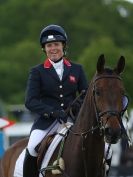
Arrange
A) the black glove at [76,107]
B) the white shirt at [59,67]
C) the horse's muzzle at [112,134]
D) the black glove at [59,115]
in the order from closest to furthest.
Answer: the horse's muzzle at [112,134] → the black glove at [59,115] → the black glove at [76,107] → the white shirt at [59,67]

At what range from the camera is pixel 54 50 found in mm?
11398

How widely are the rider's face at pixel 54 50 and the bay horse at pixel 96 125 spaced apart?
41.2 inches

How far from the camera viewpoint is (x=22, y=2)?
85562 mm

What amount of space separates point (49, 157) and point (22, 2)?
2964 inches

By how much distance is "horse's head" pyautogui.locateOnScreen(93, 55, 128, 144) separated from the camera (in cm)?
959

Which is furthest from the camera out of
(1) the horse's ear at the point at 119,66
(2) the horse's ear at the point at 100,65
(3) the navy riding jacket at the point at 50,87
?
(3) the navy riding jacket at the point at 50,87

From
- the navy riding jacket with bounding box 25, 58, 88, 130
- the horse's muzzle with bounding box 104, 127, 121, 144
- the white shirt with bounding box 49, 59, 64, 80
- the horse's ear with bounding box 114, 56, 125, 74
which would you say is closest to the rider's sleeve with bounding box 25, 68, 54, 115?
the navy riding jacket with bounding box 25, 58, 88, 130

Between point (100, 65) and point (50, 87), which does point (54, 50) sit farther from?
point (100, 65)

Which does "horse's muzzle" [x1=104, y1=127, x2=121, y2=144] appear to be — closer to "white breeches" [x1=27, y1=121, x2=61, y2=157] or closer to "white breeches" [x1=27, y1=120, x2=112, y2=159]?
"white breeches" [x1=27, y1=120, x2=112, y2=159]

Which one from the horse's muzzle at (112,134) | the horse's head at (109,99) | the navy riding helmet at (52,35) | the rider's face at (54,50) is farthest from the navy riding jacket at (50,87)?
the horse's muzzle at (112,134)

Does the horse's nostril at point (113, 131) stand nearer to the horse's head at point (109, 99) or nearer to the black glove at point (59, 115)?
the horse's head at point (109, 99)

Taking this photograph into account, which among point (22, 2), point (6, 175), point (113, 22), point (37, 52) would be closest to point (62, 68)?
point (6, 175)

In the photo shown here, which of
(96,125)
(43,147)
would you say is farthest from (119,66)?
(43,147)

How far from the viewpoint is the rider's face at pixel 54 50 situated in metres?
11.4
